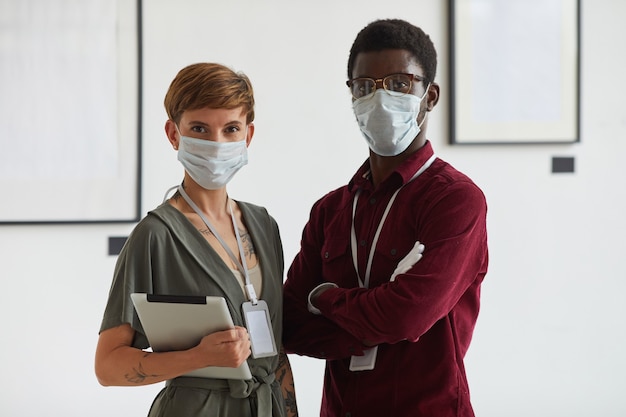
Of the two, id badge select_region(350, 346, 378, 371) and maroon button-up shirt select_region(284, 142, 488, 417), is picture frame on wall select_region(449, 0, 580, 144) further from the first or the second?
id badge select_region(350, 346, 378, 371)

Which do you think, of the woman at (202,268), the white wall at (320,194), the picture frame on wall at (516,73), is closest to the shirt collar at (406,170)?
the woman at (202,268)

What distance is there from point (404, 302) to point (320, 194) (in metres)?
1.95

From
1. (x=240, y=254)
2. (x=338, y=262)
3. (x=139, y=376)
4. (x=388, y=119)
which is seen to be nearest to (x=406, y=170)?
(x=388, y=119)

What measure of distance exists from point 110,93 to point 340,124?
3.36ft

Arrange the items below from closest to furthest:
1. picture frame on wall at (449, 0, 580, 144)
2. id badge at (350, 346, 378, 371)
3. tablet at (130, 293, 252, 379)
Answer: tablet at (130, 293, 252, 379)
id badge at (350, 346, 378, 371)
picture frame on wall at (449, 0, 580, 144)

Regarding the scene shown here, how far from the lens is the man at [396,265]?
1.66m

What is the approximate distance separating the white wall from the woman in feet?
5.66

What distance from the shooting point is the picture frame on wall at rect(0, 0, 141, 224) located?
334 centimetres

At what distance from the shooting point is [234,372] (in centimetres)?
163

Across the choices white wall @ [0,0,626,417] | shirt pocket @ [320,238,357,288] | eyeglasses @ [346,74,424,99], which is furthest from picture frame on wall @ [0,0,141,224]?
eyeglasses @ [346,74,424,99]

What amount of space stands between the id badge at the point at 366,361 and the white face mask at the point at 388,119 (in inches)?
18.2

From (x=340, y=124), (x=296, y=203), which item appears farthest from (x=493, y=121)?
(x=296, y=203)

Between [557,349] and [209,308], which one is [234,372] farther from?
[557,349]

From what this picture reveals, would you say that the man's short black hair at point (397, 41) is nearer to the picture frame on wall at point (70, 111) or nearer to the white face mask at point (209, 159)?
the white face mask at point (209, 159)
